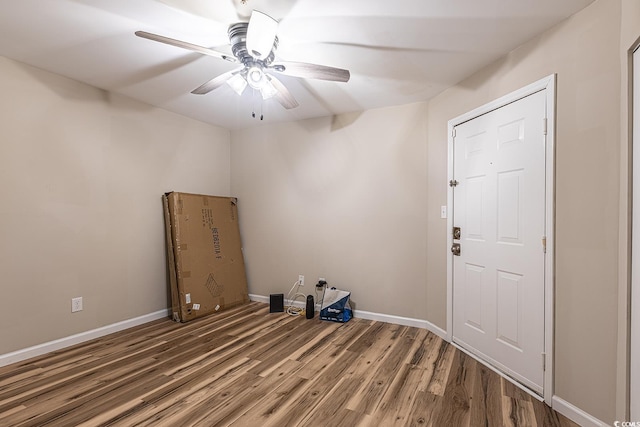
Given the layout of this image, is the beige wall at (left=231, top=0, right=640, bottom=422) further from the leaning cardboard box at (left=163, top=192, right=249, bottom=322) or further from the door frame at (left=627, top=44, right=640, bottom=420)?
the leaning cardboard box at (left=163, top=192, right=249, bottom=322)

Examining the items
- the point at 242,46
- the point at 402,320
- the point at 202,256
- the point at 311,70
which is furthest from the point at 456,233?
the point at 202,256

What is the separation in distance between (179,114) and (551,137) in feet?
12.4

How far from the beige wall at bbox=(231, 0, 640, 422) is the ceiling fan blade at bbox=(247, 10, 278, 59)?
1817 millimetres

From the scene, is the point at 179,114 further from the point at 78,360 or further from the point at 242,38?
the point at 78,360

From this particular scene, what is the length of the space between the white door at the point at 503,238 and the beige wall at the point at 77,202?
3275 millimetres

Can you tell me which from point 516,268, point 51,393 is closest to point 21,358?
point 51,393

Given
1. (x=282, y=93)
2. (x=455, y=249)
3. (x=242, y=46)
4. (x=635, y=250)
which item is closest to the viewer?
(x=635, y=250)

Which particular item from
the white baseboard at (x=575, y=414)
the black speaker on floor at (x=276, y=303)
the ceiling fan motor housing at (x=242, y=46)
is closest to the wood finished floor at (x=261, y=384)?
the white baseboard at (x=575, y=414)

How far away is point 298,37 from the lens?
206 centimetres

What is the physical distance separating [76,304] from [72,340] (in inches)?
12.7

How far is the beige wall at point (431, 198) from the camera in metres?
1.62

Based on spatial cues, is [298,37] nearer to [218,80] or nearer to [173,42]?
[218,80]

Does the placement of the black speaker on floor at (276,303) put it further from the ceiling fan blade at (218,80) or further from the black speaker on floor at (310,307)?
the ceiling fan blade at (218,80)

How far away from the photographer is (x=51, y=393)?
197 cm
